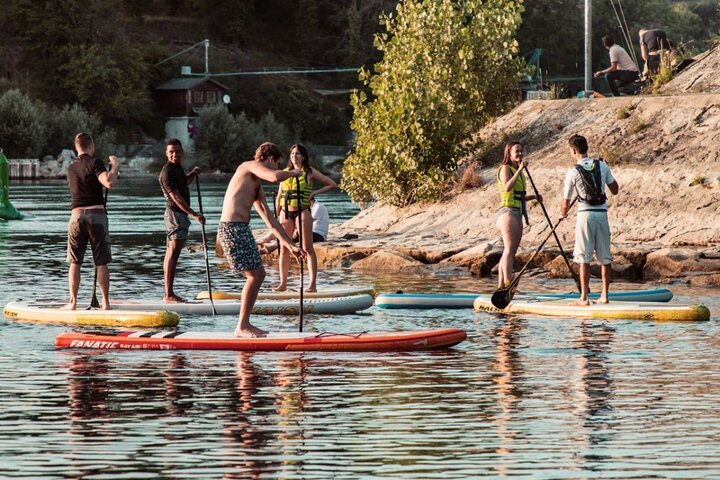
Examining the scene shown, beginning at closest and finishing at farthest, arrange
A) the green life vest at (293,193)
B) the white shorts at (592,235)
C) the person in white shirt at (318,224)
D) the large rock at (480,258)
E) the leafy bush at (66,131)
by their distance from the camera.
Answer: the white shorts at (592,235)
the green life vest at (293,193)
the person in white shirt at (318,224)
the large rock at (480,258)
the leafy bush at (66,131)

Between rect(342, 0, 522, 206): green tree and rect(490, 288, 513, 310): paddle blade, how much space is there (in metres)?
10.5

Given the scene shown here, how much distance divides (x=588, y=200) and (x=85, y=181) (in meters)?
5.61

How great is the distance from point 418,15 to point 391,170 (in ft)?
10.7

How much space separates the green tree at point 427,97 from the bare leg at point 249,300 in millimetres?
13783

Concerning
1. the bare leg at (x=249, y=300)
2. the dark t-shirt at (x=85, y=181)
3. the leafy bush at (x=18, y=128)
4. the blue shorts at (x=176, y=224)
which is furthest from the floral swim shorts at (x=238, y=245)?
the leafy bush at (x=18, y=128)

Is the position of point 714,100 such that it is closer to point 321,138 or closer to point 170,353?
point 170,353

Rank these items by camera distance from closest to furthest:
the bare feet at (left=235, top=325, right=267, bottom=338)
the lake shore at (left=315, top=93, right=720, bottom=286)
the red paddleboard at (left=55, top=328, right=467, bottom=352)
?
the red paddleboard at (left=55, top=328, right=467, bottom=352), the bare feet at (left=235, top=325, right=267, bottom=338), the lake shore at (left=315, top=93, right=720, bottom=286)

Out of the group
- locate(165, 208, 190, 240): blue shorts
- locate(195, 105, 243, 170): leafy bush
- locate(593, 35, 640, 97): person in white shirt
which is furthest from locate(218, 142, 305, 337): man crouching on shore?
locate(195, 105, 243, 170): leafy bush

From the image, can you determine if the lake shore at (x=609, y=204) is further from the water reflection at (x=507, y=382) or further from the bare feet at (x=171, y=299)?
the bare feet at (x=171, y=299)

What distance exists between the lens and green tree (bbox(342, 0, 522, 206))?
92.8 feet

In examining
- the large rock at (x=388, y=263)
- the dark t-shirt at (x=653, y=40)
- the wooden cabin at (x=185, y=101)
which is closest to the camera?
the large rock at (x=388, y=263)

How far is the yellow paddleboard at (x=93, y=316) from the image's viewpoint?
53.5 ft

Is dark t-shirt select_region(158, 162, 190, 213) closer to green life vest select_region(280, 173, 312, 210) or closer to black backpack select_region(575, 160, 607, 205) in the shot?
green life vest select_region(280, 173, 312, 210)

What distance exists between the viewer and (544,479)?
349 inches
